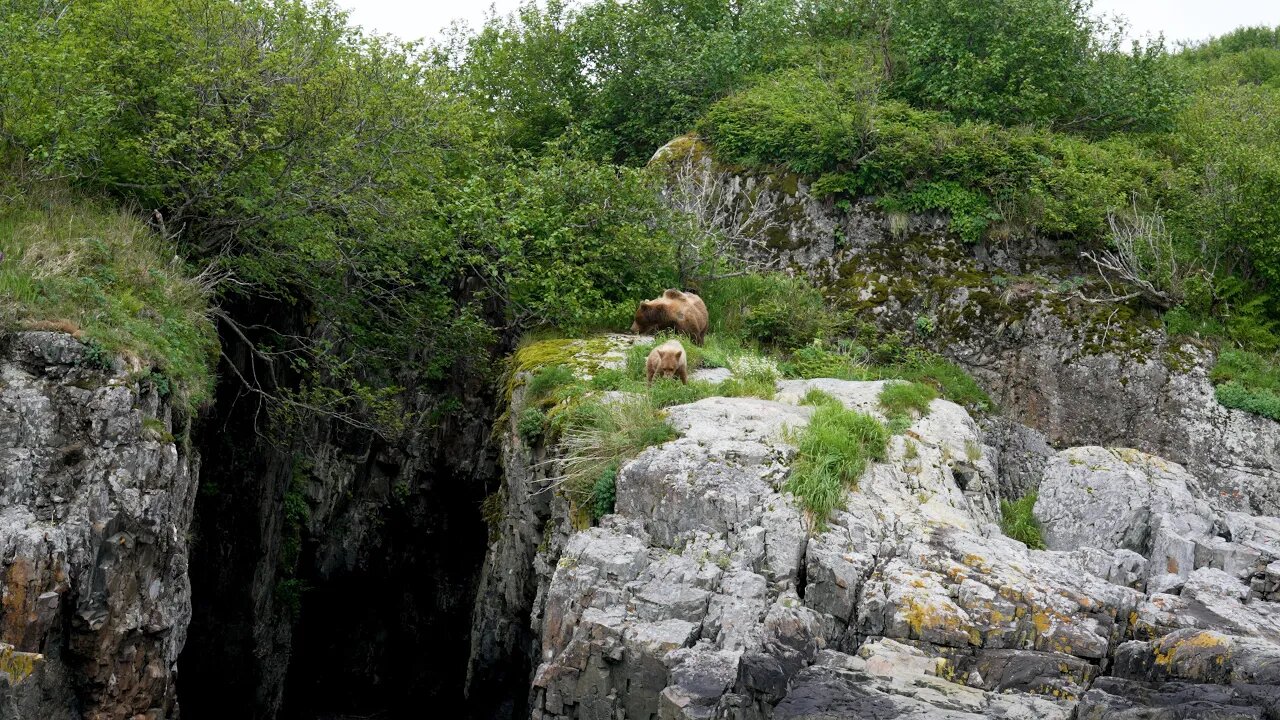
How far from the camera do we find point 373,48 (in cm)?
1902

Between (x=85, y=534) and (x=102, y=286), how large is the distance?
3437mm

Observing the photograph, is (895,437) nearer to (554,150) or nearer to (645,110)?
(554,150)

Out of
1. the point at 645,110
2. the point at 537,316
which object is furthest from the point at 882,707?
the point at 645,110

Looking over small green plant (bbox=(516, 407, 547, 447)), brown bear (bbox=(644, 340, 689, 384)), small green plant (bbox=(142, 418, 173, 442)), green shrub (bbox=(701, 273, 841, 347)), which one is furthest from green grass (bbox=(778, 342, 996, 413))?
small green plant (bbox=(142, 418, 173, 442))

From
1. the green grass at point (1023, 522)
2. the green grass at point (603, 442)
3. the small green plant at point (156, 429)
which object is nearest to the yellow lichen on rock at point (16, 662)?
the small green plant at point (156, 429)

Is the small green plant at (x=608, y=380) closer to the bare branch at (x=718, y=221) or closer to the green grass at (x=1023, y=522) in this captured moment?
A: the bare branch at (x=718, y=221)

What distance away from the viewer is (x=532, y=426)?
16.1 metres

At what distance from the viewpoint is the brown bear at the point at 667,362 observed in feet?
52.8

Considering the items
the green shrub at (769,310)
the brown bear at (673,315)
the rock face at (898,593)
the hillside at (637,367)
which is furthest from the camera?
the green shrub at (769,310)


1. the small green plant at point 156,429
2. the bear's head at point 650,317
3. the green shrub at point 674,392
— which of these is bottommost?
the small green plant at point 156,429

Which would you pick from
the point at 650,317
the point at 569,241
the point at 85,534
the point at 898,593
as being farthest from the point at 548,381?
the point at 898,593

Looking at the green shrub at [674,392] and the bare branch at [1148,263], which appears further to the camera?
the bare branch at [1148,263]

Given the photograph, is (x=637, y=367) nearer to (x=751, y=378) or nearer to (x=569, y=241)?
(x=751, y=378)

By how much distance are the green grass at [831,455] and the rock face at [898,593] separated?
0.58 feet
